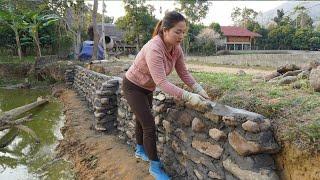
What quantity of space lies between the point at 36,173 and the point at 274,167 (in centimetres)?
372

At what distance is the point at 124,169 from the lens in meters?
4.21

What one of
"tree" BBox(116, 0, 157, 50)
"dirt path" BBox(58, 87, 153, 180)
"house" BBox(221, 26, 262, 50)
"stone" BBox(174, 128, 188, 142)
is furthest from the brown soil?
"house" BBox(221, 26, 262, 50)

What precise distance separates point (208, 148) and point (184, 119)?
1.63ft

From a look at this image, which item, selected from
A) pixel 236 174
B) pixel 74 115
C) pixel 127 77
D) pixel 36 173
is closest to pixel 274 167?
pixel 236 174

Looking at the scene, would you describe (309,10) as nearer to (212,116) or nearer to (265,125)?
(212,116)

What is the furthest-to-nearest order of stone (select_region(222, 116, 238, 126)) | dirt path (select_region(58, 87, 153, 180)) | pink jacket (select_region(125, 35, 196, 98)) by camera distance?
dirt path (select_region(58, 87, 153, 180))
pink jacket (select_region(125, 35, 196, 98))
stone (select_region(222, 116, 238, 126))

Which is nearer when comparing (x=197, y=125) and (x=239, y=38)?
(x=197, y=125)

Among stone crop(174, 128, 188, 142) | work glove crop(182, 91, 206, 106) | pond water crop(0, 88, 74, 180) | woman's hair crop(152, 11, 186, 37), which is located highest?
woman's hair crop(152, 11, 186, 37)

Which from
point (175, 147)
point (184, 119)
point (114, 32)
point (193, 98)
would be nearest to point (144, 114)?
point (184, 119)

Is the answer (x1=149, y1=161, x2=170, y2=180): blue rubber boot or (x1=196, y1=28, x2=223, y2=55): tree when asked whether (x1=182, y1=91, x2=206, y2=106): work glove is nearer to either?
(x1=149, y1=161, x2=170, y2=180): blue rubber boot

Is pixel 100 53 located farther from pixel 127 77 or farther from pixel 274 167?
pixel 274 167

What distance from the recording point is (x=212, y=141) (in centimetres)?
294

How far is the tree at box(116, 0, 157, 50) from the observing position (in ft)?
94.4

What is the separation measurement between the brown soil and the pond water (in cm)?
319
